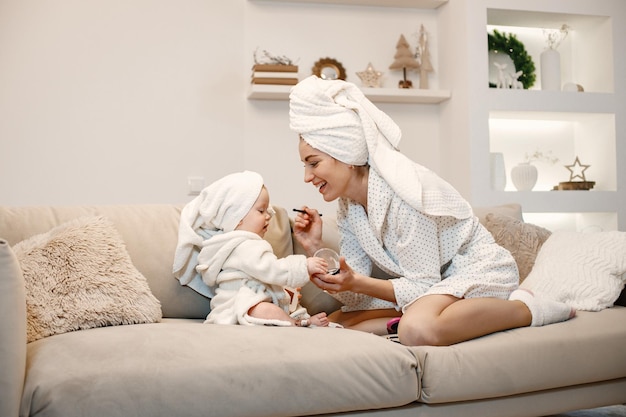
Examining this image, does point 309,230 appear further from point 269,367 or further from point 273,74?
point 273,74

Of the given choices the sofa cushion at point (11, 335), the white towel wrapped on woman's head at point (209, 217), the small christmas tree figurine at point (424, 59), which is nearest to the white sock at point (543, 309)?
the white towel wrapped on woman's head at point (209, 217)

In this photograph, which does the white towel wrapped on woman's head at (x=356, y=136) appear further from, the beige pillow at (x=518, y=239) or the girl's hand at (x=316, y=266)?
the beige pillow at (x=518, y=239)

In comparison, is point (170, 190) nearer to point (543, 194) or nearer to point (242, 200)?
point (242, 200)

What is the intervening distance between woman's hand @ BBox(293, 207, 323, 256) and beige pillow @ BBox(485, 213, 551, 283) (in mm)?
700

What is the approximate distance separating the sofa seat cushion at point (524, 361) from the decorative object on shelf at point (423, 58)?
2.57m

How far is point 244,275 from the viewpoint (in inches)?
81.4

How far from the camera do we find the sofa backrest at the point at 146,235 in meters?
2.12

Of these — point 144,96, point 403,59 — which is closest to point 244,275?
point 144,96

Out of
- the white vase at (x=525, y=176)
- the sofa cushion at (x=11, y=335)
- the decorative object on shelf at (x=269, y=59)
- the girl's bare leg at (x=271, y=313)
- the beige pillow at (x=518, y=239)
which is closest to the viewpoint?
the sofa cushion at (x=11, y=335)

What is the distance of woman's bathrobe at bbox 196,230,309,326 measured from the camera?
78.7 inches

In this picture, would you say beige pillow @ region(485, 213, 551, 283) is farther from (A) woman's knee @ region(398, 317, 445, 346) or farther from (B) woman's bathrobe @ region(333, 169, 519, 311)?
(A) woman's knee @ region(398, 317, 445, 346)

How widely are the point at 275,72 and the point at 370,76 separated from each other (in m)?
0.62

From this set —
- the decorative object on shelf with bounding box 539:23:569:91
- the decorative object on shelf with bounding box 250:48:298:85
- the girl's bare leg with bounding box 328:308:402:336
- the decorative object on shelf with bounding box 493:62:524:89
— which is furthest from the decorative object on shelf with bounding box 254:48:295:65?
the girl's bare leg with bounding box 328:308:402:336

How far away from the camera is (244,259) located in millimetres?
2027
